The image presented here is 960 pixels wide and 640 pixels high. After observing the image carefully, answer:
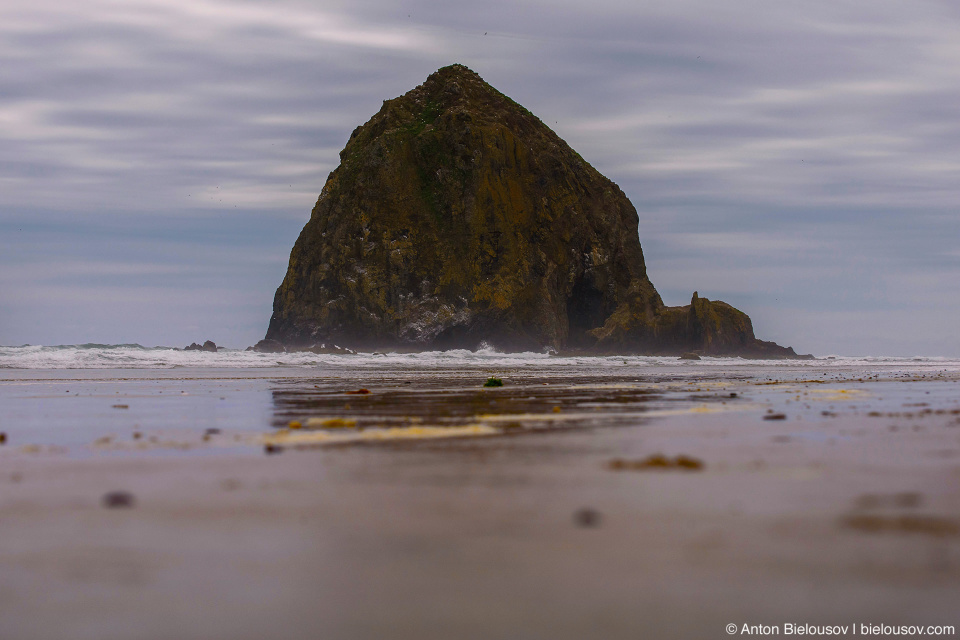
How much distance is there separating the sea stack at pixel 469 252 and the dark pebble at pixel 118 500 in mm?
67192

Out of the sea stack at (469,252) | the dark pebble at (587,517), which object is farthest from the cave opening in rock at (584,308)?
the dark pebble at (587,517)

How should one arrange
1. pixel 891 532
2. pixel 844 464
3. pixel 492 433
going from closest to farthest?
pixel 891 532, pixel 844 464, pixel 492 433

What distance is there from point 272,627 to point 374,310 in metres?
71.9

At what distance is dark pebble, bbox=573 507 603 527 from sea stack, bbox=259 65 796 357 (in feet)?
222

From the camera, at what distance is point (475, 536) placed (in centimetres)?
308

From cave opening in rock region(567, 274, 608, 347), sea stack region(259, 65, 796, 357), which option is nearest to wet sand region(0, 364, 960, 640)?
sea stack region(259, 65, 796, 357)

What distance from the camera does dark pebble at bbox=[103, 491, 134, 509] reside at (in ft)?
12.4

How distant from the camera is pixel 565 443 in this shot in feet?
20.3

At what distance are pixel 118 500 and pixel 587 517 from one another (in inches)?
84.8

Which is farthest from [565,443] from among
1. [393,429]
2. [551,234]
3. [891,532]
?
[551,234]

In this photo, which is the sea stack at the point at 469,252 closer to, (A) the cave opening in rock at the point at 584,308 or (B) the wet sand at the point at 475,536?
(A) the cave opening in rock at the point at 584,308

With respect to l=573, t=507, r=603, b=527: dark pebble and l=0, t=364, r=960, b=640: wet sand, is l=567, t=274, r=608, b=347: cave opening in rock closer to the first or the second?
l=0, t=364, r=960, b=640: wet sand

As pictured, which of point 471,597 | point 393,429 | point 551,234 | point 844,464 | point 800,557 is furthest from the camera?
point 551,234

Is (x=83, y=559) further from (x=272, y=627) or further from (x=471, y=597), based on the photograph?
(x=471, y=597)
